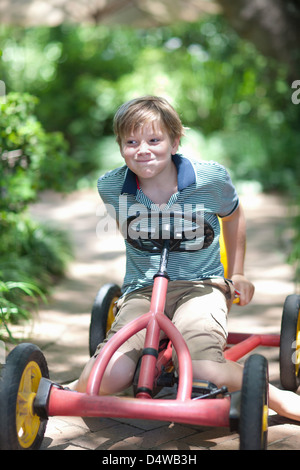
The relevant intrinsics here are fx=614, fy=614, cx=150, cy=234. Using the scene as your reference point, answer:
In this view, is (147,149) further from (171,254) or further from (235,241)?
(235,241)

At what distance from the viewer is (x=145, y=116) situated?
229 centimetres

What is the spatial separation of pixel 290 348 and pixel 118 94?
312 inches

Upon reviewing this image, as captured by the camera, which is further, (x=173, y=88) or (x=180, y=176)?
(x=173, y=88)

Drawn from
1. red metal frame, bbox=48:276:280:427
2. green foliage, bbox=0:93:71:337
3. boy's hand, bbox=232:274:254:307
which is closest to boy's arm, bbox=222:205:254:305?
boy's hand, bbox=232:274:254:307

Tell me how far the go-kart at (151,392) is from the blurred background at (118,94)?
0.88 m

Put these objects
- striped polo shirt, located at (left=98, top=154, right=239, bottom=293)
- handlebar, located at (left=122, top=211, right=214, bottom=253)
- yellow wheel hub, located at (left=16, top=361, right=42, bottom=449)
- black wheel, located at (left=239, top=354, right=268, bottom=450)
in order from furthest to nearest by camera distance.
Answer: striped polo shirt, located at (left=98, top=154, right=239, bottom=293) < handlebar, located at (left=122, top=211, right=214, bottom=253) < yellow wheel hub, located at (left=16, top=361, right=42, bottom=449) < black wheel, located at (left=239, top=354, right=268, bottom=450)

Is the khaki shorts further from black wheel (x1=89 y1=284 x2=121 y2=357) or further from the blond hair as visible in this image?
the blond hair

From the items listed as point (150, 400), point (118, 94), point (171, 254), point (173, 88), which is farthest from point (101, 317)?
point (118, 94)

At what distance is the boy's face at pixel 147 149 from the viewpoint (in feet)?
7.54

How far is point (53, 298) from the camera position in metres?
4.15

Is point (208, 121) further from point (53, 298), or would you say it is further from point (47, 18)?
point (53, 298)

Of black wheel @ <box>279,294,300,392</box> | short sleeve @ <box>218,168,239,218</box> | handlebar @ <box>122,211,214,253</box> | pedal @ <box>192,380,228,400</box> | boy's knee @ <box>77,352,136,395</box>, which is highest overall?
short sleeve @ <box>218,168,239,218</box>

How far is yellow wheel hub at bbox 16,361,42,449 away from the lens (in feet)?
6.30

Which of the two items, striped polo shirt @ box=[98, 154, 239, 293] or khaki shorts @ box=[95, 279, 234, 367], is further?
striped polo shirt @ box=[98, 154, 239, 293]
